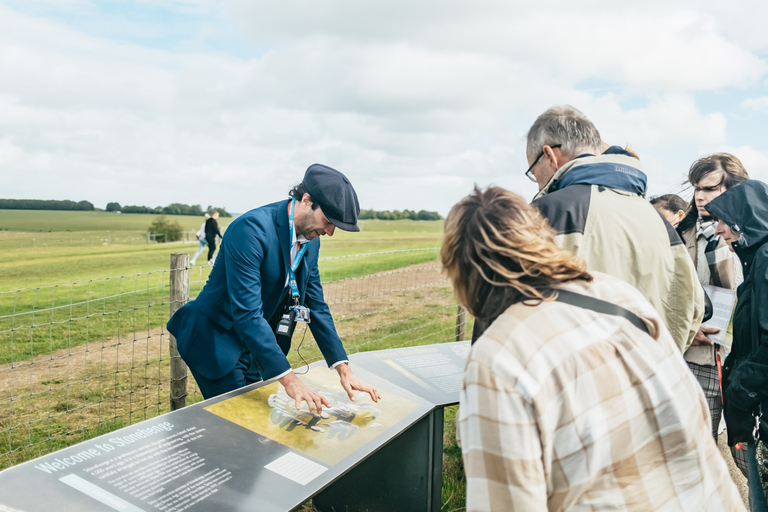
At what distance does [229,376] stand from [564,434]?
1.96 m

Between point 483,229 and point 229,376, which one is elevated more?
point 483,229

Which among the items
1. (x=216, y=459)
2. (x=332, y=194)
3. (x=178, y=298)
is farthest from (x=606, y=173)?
(x=178, y=298)

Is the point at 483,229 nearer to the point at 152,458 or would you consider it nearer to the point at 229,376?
the point at 152,458

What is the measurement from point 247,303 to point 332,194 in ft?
2.13

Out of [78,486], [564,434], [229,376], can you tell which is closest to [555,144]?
[564,434]

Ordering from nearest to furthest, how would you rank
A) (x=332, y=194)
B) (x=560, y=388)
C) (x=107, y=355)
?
1. (x=560, y=388)
2. (x=332, y=194)
3. (x=107, y=355)

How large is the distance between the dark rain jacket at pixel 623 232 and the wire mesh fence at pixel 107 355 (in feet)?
2.03

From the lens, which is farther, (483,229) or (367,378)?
(367,378)

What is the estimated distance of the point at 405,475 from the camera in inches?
117

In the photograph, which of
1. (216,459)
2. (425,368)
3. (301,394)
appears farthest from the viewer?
(425,368)

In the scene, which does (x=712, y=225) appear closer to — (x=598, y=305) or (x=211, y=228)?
(x=598, y=305)

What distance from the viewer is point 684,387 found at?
4.28ft

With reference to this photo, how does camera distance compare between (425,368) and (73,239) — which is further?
(73,239)

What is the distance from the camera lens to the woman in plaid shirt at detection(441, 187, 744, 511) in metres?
1.15
